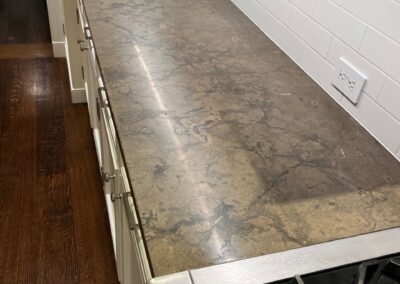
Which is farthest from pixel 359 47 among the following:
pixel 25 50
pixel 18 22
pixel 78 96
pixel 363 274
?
pixel 18 22

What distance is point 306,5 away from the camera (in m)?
1.18

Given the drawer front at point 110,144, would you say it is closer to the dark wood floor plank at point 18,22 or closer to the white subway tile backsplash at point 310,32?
the white subway tile backsplash at point 310,32

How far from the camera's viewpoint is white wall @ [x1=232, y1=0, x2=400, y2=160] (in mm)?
913

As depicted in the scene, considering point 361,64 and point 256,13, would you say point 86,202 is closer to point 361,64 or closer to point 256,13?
point 256,13

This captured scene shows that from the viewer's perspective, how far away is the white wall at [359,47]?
91 centimetres

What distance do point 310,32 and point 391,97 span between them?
1.16ft

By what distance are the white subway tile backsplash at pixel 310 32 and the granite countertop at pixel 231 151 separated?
10 cm

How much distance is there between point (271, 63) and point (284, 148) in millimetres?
440

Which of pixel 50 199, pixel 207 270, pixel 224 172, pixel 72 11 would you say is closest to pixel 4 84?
pixel 72 11

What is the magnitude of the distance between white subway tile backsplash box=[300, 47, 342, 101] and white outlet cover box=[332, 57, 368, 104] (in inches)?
0.9

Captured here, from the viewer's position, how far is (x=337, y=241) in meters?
0.72

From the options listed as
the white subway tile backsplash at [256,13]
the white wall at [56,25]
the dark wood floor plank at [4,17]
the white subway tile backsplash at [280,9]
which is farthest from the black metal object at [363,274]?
the dark wood floor plank at [4,17]

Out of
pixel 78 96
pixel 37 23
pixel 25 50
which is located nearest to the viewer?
pixel 78 96

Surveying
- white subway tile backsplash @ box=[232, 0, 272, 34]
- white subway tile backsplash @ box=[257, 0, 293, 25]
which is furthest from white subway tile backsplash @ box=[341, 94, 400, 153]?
white subway tile backsplash @ box=[232, 0, 272, 34]
